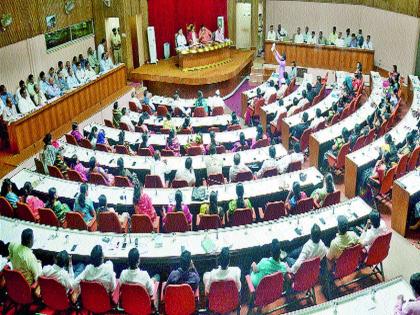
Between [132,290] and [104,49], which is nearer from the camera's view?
[132,290]

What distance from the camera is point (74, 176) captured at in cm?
950

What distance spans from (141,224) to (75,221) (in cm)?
100

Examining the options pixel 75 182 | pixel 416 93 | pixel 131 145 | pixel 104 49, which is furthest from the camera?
pixel 104 49

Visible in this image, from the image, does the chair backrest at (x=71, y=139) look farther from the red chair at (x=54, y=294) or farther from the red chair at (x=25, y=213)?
the red chair at (x=54, y=294)

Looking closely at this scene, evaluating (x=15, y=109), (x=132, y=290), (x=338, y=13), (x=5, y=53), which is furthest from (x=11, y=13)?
(x=338, y=13)

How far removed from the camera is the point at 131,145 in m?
11.4

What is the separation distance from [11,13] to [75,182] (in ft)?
20.5

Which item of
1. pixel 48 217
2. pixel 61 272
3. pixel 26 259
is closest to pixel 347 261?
pixel 61 272

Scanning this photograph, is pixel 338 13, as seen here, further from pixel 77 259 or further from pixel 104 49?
pixel 77 259

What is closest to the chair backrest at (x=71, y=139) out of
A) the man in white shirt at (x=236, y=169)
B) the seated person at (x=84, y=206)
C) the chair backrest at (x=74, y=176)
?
the chair backrest at (x=74, y=176)

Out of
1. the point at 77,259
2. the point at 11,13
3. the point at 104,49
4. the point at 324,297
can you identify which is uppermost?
the point at 11,13

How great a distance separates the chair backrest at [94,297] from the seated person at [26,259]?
77cm

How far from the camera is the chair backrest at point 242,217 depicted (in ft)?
25.6

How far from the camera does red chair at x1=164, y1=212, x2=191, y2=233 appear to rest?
7.65 meters
